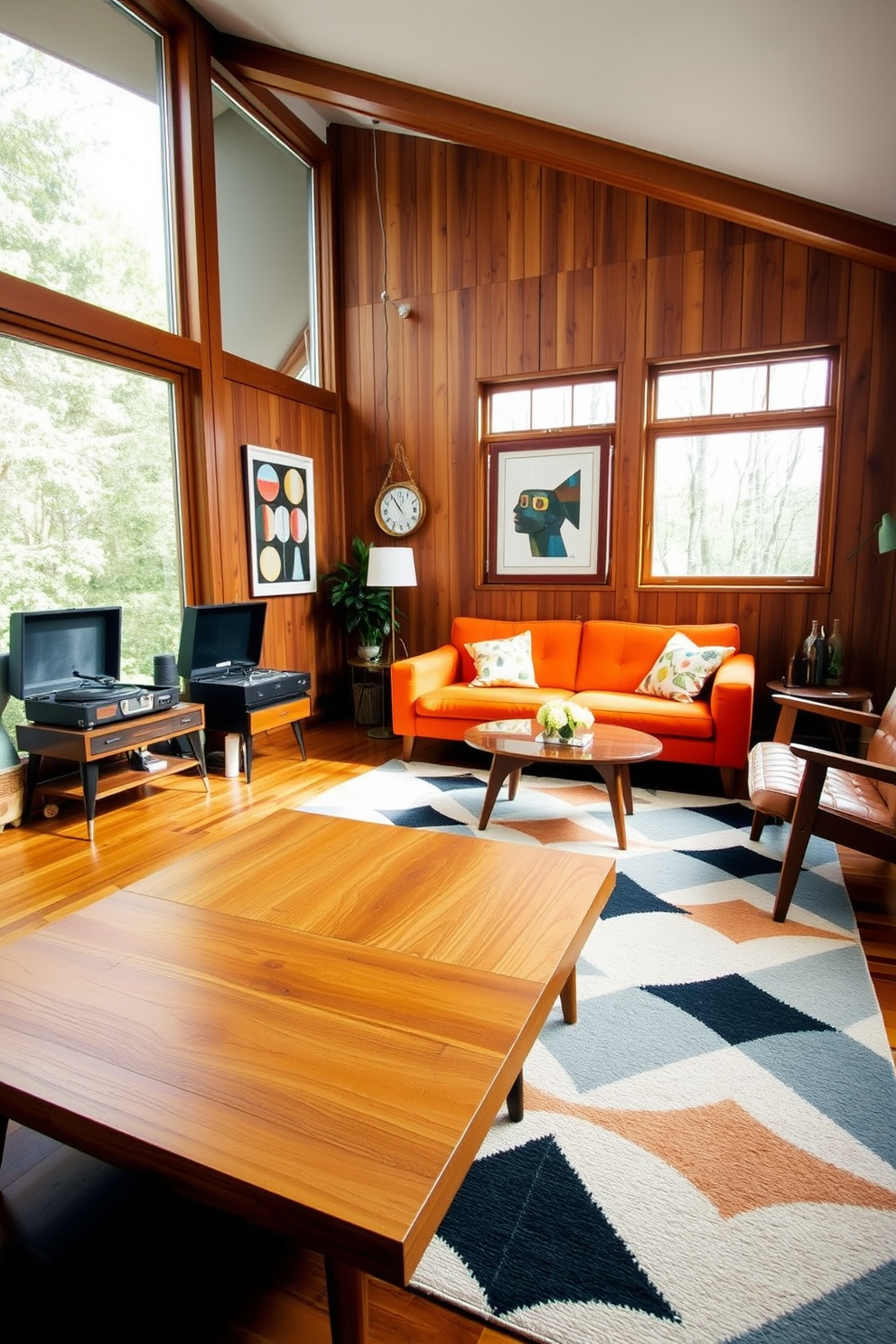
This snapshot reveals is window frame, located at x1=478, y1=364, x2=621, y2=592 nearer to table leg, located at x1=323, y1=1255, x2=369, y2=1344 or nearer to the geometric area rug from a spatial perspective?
the geometric area rug

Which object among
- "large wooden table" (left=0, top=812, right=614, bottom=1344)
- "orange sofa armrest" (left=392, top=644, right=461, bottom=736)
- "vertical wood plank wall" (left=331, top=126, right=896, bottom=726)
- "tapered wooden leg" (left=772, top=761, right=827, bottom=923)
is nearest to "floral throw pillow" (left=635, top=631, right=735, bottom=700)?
"vertical wood plank wall" (left=331, top=126, right=896, bottom=726)

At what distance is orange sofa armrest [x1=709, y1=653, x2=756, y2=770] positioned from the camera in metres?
3.49

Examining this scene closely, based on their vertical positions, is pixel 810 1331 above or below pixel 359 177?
below

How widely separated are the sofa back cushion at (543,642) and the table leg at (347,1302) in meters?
3.72

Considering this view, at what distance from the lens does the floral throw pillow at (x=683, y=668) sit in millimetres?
3953

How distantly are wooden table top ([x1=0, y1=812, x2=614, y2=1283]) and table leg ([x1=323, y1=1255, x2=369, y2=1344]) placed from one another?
11 centimetres

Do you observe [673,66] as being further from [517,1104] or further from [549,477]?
[517,1104]

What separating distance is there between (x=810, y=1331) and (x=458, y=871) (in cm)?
101

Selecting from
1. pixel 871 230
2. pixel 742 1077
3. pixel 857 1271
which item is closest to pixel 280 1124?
pixel 857 1271

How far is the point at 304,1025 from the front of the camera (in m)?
1.19

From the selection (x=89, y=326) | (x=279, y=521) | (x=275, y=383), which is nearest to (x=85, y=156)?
(x=89, y=326)

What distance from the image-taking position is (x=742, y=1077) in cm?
164

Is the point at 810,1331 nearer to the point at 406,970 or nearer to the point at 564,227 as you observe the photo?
the point at 406,970

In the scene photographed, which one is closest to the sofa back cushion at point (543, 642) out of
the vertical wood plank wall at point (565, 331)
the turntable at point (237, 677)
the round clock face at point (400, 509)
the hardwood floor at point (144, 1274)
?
the vertical wood plank wall at point (565, 331)
